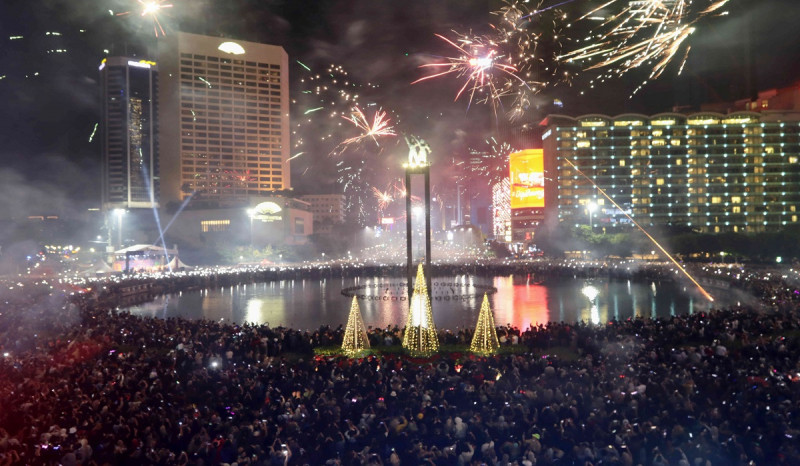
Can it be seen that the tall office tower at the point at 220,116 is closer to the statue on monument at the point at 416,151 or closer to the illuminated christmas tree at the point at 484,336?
the statue on monument at the point at 416,151

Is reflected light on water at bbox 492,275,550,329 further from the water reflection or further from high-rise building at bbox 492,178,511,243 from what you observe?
high-rise building at bbox 492,178,511,243

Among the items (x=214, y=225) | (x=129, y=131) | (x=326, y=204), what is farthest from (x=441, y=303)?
(x=326, y=204)

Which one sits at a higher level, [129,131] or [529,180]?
[129,131]

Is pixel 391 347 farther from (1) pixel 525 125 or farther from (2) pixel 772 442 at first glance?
(1) pixel 525 125

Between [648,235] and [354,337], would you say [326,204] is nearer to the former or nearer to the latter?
[648,235]

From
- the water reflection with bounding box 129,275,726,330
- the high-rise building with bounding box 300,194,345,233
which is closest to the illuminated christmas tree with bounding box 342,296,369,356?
the water reflection with bounding box 129,275,726,330

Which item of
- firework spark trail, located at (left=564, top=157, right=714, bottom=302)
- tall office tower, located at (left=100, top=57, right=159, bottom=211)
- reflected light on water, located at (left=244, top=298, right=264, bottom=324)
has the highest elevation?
tall office tower, located at (left=100, top=57, right=159, bottom=211)
